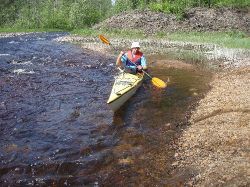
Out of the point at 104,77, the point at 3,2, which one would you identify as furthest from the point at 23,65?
the point at 3,2

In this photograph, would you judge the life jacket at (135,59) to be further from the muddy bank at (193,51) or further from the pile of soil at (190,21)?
the pile of soil at (190,21)

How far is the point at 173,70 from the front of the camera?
700 inches

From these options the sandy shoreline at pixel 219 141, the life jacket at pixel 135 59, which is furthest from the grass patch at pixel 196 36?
the sandy shoreline at pixel 219 141

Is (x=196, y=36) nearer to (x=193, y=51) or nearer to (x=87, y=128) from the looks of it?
(x=193, y=51)

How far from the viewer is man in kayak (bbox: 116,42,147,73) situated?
1384 centimetres

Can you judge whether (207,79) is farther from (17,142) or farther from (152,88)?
(17,142)

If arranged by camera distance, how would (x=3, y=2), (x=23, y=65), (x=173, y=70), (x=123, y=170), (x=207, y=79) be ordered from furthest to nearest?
(x=3, y=2) < (x=23, y=65) < (x=173, y=70) < (x=207, y=79) < (x=123, y=170)

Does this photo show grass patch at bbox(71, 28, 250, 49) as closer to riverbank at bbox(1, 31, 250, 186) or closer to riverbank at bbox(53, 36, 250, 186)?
riverbank at bbox(1, 31, 250, 186)

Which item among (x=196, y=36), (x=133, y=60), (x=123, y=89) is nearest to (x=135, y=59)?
(x=133, y=60)

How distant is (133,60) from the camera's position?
46.5 feet

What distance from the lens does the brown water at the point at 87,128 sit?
7.08 metres

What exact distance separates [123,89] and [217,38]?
1975 cm

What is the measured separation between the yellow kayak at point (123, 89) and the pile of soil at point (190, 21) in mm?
23196

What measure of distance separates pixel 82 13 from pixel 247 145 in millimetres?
49724
